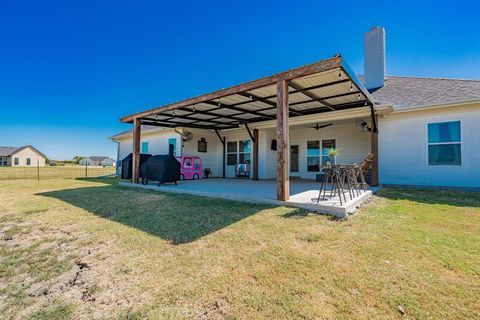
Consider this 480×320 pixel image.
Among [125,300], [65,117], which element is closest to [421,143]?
[125,300]

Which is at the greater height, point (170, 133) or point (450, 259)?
point (170, 133)

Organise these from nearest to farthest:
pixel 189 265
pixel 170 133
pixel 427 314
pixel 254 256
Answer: pixel 427 314 < pixel 189 265 < pixel 254 256 < pixel 170 133

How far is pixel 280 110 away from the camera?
5.26 meters

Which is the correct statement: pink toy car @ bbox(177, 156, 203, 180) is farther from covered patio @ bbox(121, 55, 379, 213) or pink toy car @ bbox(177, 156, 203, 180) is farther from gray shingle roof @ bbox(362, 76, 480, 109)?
A: gray shingle roof @ bbox(362, 76, 480, 109)

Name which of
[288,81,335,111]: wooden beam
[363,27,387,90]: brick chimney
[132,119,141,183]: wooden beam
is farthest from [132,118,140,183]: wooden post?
[363,27,387,90]: brick chimney

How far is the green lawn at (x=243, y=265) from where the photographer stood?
6.15 ft

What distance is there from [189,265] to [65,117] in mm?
34754

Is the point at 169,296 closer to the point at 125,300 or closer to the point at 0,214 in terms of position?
the point at 125,300

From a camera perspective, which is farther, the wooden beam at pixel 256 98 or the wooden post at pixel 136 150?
the wooden post at pixel 136 150

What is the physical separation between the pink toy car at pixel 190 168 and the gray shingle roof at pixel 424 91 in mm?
8959

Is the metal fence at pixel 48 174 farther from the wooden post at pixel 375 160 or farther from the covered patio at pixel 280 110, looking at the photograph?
the wooden post at pixel 375 160

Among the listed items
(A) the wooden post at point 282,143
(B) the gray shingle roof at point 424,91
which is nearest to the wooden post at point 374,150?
(B) the gray shingle roof at point 424,91

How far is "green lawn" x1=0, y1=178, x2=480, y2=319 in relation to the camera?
1.87 m

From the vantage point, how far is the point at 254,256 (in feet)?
9.18
